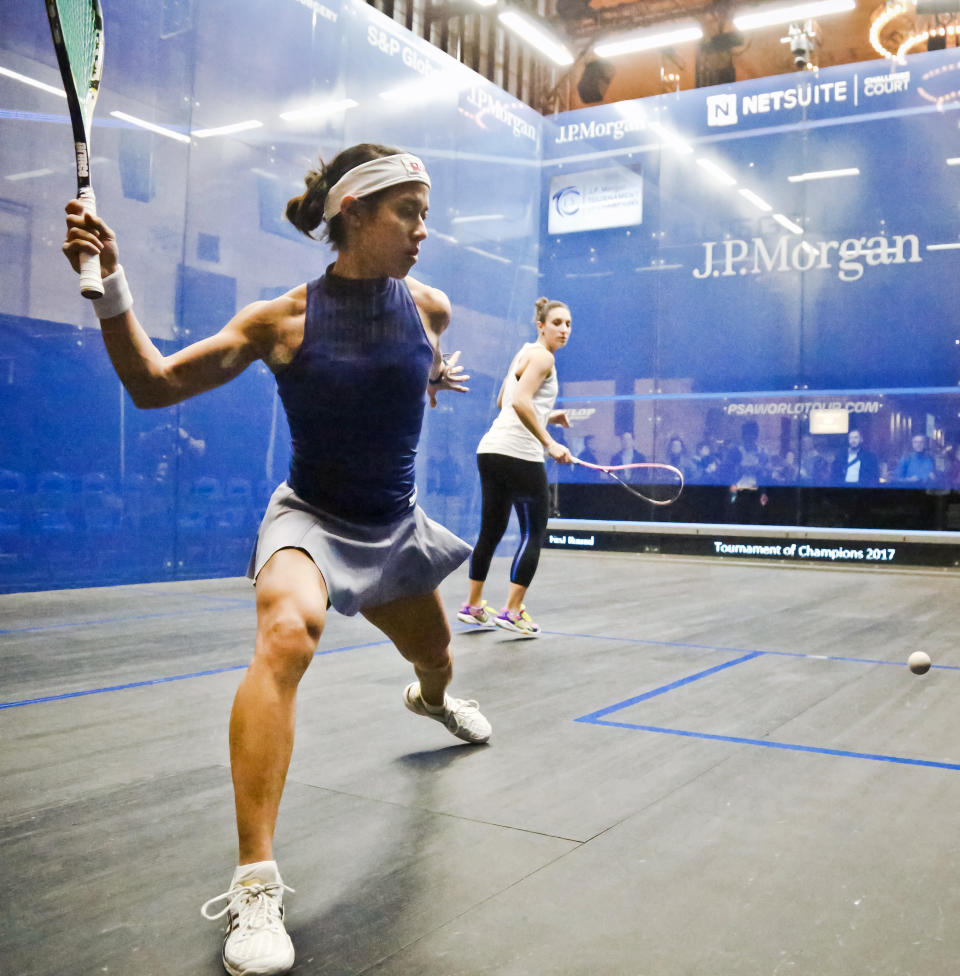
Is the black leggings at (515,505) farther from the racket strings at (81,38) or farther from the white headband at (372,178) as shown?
the racket strings at (81,38)

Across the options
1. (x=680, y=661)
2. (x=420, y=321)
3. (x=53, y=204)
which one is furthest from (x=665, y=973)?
(x=53, y=204)

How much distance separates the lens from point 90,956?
4.17 feet

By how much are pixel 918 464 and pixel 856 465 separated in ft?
1.70

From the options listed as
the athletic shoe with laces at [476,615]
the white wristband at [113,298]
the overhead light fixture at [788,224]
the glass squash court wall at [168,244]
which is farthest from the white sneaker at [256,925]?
the overhead light fixture at [788,224]

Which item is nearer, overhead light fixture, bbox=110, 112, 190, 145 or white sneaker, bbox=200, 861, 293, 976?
white sneaker, bbox=200, 861, 293, 976

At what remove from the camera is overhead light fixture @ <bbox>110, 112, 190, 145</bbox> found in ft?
19.3

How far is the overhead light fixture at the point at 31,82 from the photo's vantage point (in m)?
5.22

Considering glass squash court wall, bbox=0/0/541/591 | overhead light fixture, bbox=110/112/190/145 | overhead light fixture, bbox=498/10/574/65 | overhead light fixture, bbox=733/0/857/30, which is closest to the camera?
glass squash court wall, bbox=0/0/541/591

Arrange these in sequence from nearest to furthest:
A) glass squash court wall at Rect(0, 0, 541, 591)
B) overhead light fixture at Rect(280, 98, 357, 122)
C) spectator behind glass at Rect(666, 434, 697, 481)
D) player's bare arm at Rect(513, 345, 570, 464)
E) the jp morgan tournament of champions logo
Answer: player's bare arm at Rect(513, 345, 570, 464)
glass squash court wall at Rect(0, 0, 541, 591)
overhead light fixture at Rect(280, 98, 357, 122)
spectator behind glass at Rect(666, 434, 697, 481)
the jp morgan tournament of champions logo

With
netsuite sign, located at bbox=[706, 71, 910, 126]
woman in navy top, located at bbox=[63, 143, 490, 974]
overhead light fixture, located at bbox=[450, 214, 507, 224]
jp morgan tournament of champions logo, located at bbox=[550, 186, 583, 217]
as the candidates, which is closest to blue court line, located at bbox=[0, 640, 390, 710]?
woman in navy top, located at bbox=[63, 143, 490, 974]

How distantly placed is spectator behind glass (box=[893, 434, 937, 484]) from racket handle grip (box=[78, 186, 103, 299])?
8616 millimetres

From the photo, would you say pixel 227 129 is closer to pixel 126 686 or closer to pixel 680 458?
pixel 126 686

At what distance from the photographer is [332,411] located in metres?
1.70

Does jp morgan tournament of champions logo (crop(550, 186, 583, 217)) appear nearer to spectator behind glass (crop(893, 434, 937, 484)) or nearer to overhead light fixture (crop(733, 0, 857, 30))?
overhead light fixture (crop(733, 0, 857, 30))
